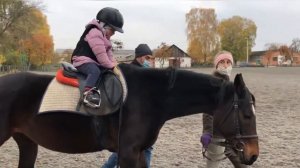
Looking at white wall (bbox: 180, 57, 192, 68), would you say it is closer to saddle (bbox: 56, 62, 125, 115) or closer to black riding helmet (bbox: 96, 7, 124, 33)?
black riding helmet (bbox: 96, 7, 124, 33)

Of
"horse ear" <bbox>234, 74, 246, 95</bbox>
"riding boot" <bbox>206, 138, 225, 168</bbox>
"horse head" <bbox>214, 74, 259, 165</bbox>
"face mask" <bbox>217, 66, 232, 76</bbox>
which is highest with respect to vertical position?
"face mask" <bbox>217, 66, 232, 76</bbox>

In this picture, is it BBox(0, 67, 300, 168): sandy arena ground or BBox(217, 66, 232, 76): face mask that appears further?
BBox(0, 67, 300, 168): sandy arena ground

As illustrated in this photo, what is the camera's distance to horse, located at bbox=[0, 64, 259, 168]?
3947 millimetres

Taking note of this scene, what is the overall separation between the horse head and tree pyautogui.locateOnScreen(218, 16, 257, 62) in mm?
101710

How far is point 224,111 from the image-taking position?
157 inches

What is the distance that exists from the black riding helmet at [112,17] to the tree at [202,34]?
9634 cm

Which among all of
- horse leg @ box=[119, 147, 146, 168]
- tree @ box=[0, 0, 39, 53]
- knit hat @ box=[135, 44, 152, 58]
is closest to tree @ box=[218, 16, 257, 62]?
tree @ box=[0, 0, 39, 53]

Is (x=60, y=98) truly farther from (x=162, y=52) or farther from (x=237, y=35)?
(x=237, y=35)

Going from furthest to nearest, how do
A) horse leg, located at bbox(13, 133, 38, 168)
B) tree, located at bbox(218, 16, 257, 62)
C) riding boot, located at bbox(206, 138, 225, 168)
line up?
1. tree, located at bbox(218, 16, 257, 62)
2. riding boot, located at bbox(206, 138, 225, 168)
3. horse leg, located at bbox(13, 133, 38, 168)

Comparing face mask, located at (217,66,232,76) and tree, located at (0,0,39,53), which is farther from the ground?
tree, located at (0,0,39,53)

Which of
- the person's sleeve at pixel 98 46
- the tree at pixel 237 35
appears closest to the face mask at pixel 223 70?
the person's sleeve at pixel 98 46

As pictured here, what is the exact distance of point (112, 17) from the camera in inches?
175

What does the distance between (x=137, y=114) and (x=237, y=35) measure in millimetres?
106386

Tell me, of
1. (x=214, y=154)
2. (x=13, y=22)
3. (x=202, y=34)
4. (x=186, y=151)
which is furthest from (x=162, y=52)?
(x=214, y=154)
